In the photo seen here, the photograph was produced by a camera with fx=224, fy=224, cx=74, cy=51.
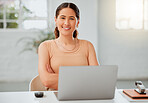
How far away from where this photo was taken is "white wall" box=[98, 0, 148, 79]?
5.75m

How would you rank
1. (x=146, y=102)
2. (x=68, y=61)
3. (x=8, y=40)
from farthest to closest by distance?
1. (x=8, y=40)
2. (x=68, y=61)
3. (x=146, y=102)

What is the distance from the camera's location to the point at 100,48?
5.84 metres

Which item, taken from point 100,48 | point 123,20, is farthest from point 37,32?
point 123,20

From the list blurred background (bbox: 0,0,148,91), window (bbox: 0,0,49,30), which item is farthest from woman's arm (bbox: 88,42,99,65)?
window (bbox: 0,0,49,30)

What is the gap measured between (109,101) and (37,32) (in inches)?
173

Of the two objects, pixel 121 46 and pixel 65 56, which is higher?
pixel 65 56

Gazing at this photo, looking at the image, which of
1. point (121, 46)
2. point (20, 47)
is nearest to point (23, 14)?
point (20, 47)

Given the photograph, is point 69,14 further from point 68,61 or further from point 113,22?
point 113,22

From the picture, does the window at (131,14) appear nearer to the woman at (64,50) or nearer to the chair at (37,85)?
the woman at (64,50)

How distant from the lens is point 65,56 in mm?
2098

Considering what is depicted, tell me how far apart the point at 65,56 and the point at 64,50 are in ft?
0.21

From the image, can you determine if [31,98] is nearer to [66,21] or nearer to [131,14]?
[66,21]

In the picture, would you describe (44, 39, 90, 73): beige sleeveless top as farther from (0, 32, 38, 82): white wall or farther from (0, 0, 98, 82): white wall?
(0, 32, 38, 82): white wall

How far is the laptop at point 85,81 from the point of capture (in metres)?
1.42
